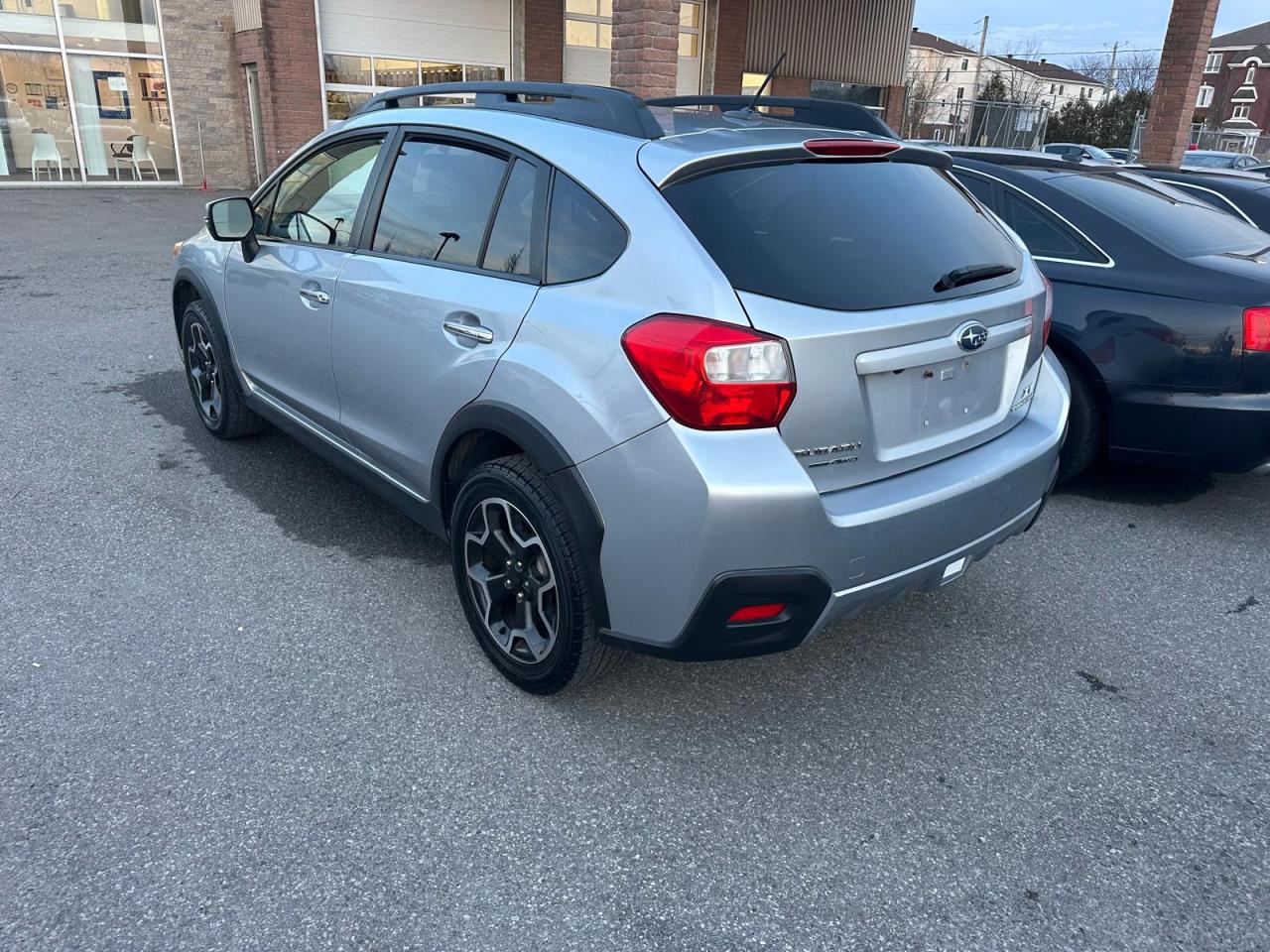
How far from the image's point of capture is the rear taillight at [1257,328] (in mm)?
3977

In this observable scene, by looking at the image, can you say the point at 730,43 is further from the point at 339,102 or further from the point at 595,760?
the point at 595,760

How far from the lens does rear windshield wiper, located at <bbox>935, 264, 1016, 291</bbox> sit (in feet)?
8.88

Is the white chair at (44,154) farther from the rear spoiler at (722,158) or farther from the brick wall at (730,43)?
the rear spoiler at (722,158)

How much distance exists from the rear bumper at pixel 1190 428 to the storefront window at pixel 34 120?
20903mm

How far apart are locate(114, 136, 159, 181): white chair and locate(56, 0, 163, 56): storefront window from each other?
170 centimetres

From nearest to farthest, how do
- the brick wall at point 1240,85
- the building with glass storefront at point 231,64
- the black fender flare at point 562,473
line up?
the black fender flare at point 562,473
the building with glass storefront at point 231,64
the brick wall at point 1240,85

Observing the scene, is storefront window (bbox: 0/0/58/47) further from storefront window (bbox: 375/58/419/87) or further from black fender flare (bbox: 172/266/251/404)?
black fender flare (bbox: 172/266/251/404)

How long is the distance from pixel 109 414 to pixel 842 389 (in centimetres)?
480

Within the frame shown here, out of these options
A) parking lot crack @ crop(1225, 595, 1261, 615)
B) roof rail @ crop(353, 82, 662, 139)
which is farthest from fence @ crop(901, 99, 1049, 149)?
roof rail @ crop(353, 82, 662, 139)

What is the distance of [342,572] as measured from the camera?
374 cm

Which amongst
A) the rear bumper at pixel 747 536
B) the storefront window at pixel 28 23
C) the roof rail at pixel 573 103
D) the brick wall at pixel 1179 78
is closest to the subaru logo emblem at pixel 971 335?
the rear bumper at pixel 747 536

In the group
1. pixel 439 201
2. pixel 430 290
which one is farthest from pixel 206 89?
pixel 430 290

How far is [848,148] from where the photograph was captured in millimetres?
2781

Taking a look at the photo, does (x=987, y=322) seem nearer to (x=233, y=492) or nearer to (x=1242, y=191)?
Answer: (x=233, y=492)
